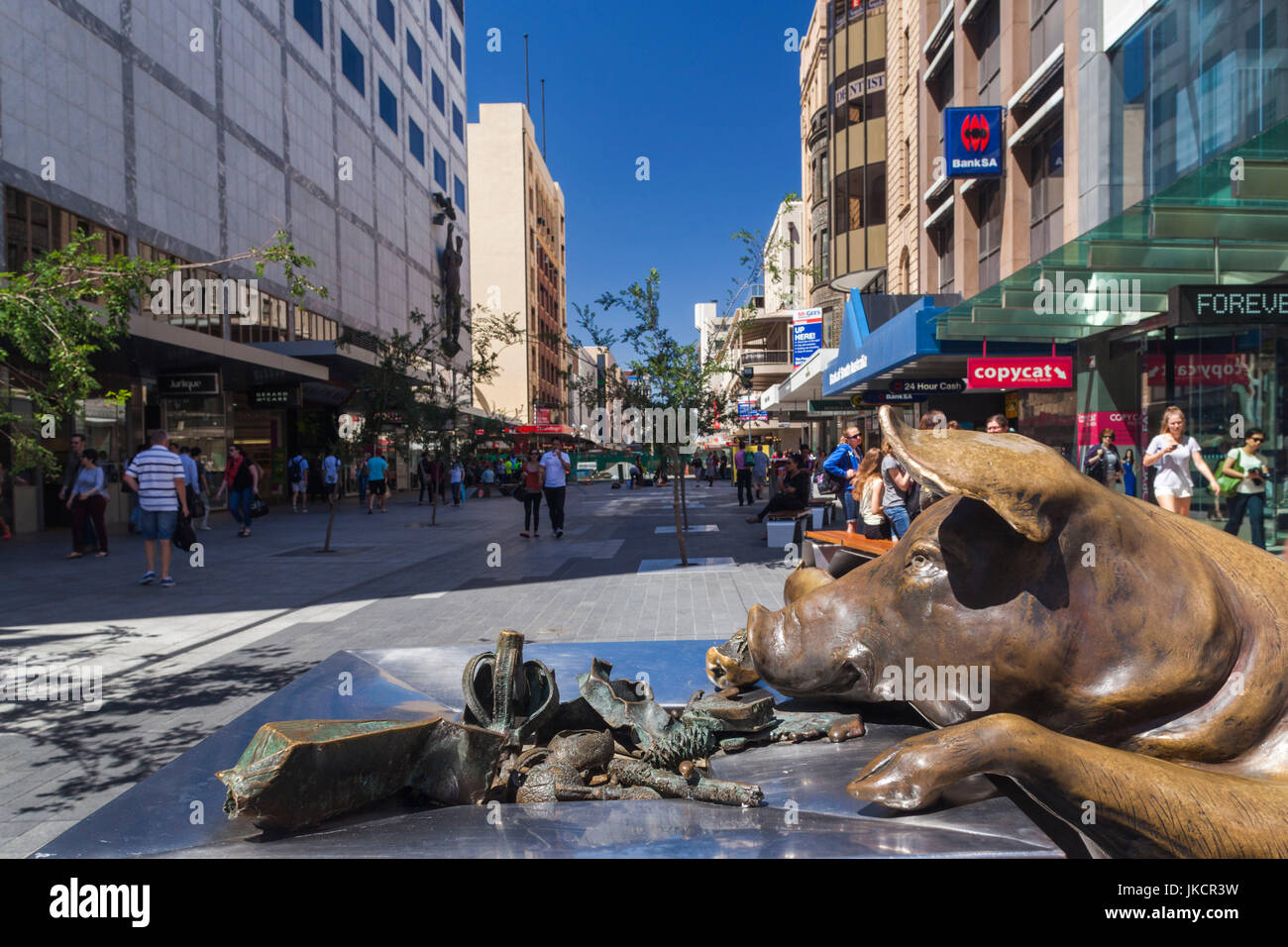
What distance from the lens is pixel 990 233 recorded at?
17219 millimetres

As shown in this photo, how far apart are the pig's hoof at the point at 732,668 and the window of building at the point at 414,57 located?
4713 cm

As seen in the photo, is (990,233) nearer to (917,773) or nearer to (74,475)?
(917,773)

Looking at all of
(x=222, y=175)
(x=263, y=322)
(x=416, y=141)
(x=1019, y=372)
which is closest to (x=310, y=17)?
(x=222, y=175)

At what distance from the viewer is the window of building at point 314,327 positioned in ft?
92.7

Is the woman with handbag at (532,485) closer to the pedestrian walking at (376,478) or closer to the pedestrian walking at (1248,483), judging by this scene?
the pedestrian walking at (376,478)

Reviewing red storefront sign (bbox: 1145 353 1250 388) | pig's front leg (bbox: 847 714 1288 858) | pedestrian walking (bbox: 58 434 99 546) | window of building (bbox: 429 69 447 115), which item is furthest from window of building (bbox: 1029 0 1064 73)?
window of building (bbox: 429 69 447 115)

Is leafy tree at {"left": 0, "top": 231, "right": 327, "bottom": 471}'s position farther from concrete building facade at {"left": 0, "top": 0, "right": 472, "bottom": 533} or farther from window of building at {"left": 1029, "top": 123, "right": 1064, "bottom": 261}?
window of building at {"left": 1029, "top": 123, "right": 1064, "bottom": 261}

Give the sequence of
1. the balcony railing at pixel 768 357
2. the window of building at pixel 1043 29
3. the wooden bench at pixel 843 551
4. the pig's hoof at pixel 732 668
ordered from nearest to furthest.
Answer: the wooden bench at pixel 843 551
the pig's hoof at pixel 732 668
the window of building at pixel 1043 29
the balcony railing at pixel 768 357

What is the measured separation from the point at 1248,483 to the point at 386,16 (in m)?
41.5

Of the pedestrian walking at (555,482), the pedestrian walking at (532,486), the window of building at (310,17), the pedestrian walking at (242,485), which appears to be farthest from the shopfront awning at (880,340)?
the window of building at (310,17)

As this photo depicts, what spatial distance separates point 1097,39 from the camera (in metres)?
12.3

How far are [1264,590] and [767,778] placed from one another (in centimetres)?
88

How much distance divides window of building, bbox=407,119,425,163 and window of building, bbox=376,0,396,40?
4.32 meters

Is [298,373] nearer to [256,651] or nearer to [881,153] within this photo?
[256,651]
